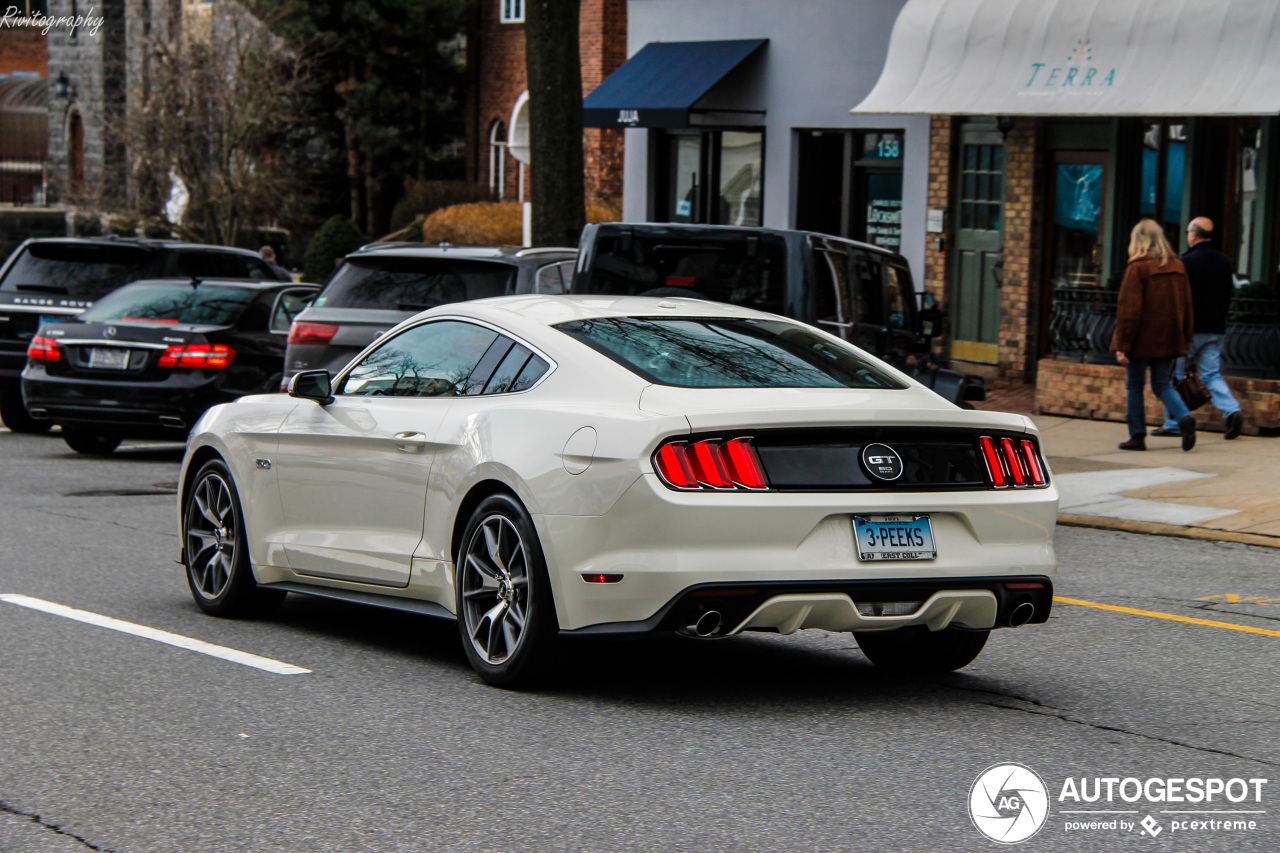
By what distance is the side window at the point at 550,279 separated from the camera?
12297 millimetres

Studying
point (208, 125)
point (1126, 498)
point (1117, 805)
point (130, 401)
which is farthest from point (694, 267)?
point (208, 125)

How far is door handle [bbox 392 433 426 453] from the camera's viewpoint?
6.90 metres

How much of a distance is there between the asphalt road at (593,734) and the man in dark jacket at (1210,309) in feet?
22.6

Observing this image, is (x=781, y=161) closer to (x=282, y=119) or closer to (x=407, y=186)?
(x=282, y=119)

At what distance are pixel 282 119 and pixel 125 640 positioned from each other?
29161 millimetres

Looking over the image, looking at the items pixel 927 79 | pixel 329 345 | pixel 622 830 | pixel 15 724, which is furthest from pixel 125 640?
pixel 927 79

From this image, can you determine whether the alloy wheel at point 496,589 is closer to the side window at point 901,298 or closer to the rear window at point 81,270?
the side window at point 901,298

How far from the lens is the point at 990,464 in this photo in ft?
Answer: 20.9

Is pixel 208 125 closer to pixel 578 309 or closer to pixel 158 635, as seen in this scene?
pixel 158 635

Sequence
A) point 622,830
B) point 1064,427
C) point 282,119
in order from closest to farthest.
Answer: point 622,830 → point 1064,427 → point 282,119

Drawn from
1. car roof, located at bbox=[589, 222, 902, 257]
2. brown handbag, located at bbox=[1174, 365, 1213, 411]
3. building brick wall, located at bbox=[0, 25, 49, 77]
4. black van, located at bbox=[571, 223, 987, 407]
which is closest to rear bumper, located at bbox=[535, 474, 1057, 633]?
black van, located at bbox=[571, 223, 987, 407]

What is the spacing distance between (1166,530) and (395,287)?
553 cm

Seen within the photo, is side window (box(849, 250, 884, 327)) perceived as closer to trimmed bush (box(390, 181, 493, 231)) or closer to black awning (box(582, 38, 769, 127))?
black awning (box(582, 38, 769, 127))

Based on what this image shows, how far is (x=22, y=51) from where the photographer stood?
2788 inches
